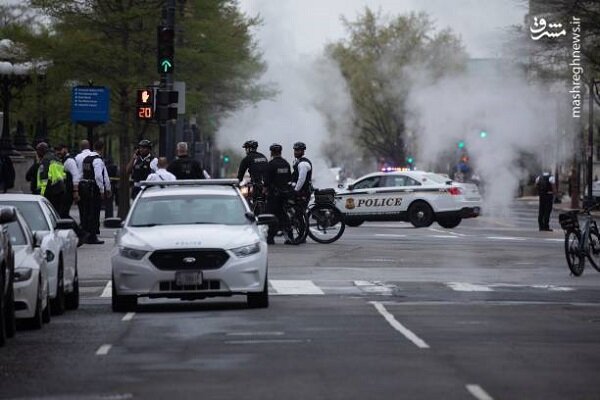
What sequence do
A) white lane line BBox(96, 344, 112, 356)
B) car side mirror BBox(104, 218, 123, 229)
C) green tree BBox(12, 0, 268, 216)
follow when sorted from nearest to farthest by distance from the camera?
white lane line BBox(96, 344, 112, 356) → car side mirror BBox(104, 218, 123, 229) → green tree BBox(12, 0, 268, 216)

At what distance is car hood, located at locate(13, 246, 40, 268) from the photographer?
57.5ft

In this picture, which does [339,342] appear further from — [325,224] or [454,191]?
[454,191]

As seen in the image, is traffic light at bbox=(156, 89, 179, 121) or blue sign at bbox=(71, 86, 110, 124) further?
blue sign at bbox=(71, 86, 110, 124)

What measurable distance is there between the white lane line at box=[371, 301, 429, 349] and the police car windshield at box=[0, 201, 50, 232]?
401 centimetres

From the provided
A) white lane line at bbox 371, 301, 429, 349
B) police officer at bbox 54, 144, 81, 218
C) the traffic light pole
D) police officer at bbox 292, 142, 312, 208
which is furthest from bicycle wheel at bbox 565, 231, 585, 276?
the traffic light pole

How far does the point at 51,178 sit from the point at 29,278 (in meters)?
14.9

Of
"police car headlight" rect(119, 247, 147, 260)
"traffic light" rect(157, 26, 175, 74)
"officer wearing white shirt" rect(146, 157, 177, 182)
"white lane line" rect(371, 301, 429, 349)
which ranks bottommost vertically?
"white lane line" rect(371, 301, 429, 349)

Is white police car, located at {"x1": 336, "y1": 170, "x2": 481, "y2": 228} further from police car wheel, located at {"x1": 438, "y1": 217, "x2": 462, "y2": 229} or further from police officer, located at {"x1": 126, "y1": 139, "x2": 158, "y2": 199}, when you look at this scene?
police officer, located at {"x1": 126, "y1": 139, "x2": 158, "y2": 199}

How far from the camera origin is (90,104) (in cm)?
4453

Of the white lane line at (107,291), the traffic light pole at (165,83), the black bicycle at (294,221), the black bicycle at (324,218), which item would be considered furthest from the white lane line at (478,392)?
the traffic light pole at (165,83)

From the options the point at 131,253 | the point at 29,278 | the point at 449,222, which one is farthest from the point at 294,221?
the point at 29,278

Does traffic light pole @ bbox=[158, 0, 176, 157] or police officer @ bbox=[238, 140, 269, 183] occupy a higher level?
traffic light pole @ bbox=[158, 0, 176, 157]

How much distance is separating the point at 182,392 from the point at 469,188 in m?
34.0

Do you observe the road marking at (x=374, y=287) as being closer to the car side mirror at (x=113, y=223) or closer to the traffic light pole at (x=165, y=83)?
the car side mirror at (x=113, y=223)
